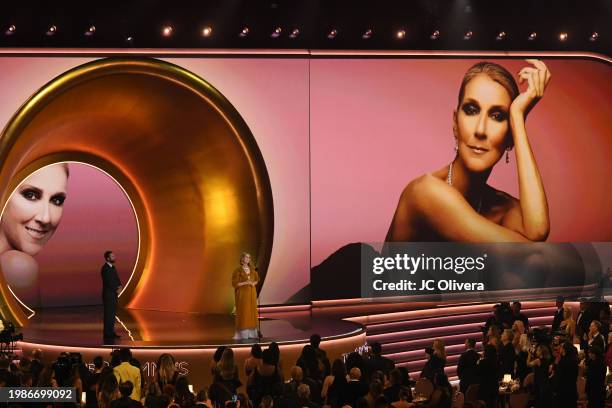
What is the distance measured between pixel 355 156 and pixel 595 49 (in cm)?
422

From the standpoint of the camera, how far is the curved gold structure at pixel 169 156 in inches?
548

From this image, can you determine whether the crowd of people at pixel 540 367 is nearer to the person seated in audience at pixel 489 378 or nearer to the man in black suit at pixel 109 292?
the person seated in audience at pixel 489 378

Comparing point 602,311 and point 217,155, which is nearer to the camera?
point 602,311

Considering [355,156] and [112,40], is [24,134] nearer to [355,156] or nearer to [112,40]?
[112,40]

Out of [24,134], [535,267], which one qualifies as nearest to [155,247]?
[24,134]

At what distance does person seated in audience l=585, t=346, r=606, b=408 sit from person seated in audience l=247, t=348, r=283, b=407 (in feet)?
9.65

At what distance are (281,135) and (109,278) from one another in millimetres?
3822

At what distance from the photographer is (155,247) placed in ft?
54.5

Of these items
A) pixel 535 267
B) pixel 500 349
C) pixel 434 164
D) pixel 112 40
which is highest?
pixel 112 40

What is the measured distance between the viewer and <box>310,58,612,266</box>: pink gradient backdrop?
15328mm

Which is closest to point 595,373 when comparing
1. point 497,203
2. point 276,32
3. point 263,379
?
point 263,379

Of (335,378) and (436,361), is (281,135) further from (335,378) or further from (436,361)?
(335,378)

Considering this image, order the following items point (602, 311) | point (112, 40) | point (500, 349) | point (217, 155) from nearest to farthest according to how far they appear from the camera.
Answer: point (500, 349) < point (602, 311) < point (112, 40) < point (217, 155)

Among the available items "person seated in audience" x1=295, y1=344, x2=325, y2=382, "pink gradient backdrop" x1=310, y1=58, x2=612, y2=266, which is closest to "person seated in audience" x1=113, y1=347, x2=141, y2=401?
"person seated in audience" x1=295, y1=344, x2=325, y2=382
